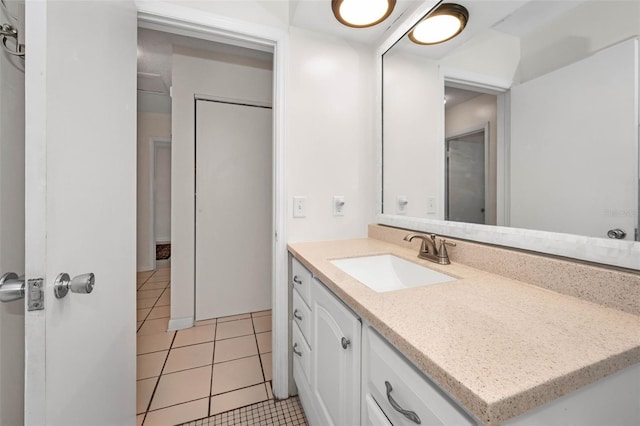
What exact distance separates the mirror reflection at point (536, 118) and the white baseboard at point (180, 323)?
211 centimetres

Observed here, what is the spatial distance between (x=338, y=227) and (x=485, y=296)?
3.11 ft

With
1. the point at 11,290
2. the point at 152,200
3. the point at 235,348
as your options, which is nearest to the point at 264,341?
the point at 235,348

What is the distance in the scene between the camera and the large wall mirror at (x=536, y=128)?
2.12 ft

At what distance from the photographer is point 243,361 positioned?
69.3 inches

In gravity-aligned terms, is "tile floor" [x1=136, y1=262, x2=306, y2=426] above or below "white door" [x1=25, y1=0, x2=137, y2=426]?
below

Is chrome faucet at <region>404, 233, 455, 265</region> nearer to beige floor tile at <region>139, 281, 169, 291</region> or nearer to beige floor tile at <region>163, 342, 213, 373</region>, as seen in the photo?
beige floor tile at <region>163, 342, 213, 373</region>

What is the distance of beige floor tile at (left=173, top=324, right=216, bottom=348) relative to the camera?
6.51 ft

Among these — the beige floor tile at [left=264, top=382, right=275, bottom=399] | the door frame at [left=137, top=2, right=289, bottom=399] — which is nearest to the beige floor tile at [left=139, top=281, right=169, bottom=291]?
the beige floor tile at [left=264, top=382, right=275, bottom=399]

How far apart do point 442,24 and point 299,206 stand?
1115 millimetres

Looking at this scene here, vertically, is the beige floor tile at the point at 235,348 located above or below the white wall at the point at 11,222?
below

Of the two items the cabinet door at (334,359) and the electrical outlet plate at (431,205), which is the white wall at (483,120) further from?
the cabinet door at (334,359)

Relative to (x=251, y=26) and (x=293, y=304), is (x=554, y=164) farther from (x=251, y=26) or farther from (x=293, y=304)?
(x=251, y=26)

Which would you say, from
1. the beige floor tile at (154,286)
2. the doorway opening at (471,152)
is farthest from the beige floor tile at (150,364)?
the doorway opening at (471,152)

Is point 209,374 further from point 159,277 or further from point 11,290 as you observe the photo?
point 159,277
